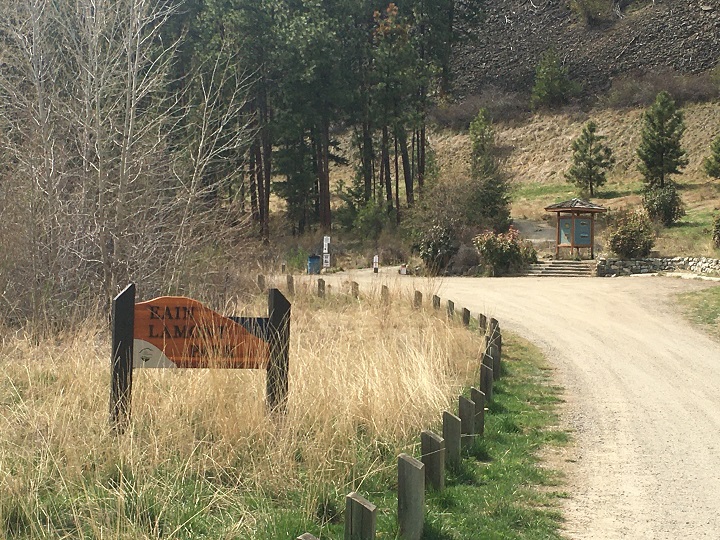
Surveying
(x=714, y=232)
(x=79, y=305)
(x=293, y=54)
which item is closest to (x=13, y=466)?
(x=79, y=305)

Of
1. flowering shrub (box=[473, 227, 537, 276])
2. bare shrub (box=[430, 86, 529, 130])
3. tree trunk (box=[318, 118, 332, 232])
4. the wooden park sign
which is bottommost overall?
the wooden park sign

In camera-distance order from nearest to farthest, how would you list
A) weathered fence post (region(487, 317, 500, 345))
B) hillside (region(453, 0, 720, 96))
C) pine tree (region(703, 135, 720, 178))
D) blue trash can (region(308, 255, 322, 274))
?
weathered fence post (region(487, 317, 500, 345)), blue trash can (region(308, 255, 322, 274)), pine tree (region(703, 135, 720, 178)), hillside (region(453, 0, 720, 96))

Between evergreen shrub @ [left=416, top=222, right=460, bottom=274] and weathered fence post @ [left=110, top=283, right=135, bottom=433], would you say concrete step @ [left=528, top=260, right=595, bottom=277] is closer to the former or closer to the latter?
evergreen shrub @ [left=416, top=222, right=460, bottom=274]

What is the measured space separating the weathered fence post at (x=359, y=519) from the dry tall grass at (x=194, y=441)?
23.1 inches

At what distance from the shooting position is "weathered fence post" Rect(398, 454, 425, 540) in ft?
14.8

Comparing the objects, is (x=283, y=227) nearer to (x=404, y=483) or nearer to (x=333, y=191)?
(x=333, y=191)

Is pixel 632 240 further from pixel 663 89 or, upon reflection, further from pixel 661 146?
pixel 663 89

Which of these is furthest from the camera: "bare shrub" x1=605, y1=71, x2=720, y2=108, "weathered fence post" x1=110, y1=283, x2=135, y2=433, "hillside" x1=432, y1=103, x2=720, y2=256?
"bare shrub" x1=605, y1=71, x2=720, y2=108

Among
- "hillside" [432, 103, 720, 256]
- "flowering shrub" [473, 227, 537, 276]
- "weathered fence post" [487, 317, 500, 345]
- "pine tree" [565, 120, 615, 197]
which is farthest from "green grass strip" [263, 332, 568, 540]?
"pine tree" [565, 120, 615, 197]

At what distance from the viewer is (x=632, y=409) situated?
8.95 metres

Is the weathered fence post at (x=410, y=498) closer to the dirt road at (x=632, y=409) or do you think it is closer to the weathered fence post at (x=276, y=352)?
the dirt road at (x=632, y=409)

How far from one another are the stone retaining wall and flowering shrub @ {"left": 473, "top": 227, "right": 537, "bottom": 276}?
2740mm

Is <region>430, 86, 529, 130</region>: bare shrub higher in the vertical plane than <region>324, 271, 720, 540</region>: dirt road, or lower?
higher

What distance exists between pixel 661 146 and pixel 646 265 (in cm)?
1471
